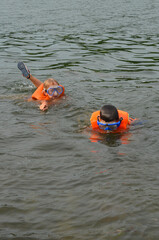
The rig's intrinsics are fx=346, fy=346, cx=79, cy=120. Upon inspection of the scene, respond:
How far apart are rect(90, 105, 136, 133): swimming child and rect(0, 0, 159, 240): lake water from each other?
0.57ft

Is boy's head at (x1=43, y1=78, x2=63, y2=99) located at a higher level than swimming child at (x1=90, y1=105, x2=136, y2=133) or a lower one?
higher

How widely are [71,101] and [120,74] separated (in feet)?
9.41

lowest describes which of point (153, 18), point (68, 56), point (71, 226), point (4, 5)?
point (71, 226)

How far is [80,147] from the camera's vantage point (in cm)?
585

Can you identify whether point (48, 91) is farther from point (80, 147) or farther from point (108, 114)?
point (80, 147)

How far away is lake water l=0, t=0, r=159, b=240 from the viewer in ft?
12.6

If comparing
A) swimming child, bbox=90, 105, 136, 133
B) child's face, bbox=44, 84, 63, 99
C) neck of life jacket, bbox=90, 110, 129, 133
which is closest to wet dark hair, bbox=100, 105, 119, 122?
swimming child, bbox=90, 105, 136, 133

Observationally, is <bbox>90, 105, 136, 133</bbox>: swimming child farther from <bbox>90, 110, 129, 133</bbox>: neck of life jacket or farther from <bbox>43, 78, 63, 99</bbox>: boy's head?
<bbox>43, 78, 63, 99</bbox>: boy's head

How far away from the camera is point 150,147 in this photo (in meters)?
5.73

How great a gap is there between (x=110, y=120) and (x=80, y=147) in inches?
31.0

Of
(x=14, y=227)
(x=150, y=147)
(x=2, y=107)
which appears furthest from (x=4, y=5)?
(x=14, y=227)

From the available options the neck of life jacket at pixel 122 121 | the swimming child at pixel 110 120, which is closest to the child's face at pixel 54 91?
the neck of life jacket at pixel 122 121

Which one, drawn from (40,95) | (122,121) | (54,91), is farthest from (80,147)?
(40,95)

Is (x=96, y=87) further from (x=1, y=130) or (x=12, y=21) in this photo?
(x=12, y=21)
